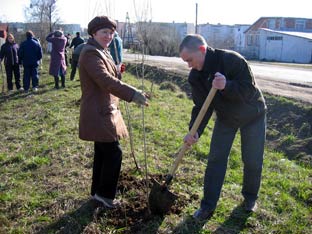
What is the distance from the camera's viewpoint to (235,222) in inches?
138

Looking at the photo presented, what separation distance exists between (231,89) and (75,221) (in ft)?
6.03

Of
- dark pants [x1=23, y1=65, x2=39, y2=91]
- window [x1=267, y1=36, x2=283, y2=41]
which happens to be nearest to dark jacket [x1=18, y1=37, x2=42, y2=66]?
dark pants [x1=23, y1=65, x2=39, y2=91]

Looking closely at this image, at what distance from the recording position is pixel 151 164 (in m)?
4.89

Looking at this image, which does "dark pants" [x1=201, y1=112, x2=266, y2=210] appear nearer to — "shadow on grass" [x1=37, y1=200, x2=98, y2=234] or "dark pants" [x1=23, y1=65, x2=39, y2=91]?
"shadow on grass" [x1=37, y1=200, x2=98, y2=234]

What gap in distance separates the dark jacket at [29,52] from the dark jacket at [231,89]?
26.7ft

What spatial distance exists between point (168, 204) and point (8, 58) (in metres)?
9.13

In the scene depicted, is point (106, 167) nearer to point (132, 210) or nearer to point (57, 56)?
point (132, 210)

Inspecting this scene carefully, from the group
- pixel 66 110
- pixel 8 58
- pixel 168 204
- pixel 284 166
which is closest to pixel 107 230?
pixel 168 204

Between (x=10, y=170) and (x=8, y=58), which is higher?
(x=8, y=58)

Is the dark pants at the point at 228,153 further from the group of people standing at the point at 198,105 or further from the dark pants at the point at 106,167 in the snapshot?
the dark pants at the point at 106,167

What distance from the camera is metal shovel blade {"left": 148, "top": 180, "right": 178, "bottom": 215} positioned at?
3.39 meters

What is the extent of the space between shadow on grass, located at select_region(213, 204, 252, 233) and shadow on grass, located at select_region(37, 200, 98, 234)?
118 centimetres

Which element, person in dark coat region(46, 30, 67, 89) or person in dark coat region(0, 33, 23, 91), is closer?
person in dark coat region(0, 33, 23, 91)

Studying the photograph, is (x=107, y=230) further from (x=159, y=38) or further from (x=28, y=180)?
(x=159, y=38)
